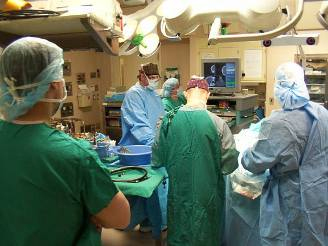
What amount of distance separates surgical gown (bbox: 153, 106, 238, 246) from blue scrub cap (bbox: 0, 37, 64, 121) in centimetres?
132

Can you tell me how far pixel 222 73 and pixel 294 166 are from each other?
2.11 metres

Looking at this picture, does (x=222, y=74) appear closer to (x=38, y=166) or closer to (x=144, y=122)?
(x=144, y=122)

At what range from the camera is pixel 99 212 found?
3.82ft

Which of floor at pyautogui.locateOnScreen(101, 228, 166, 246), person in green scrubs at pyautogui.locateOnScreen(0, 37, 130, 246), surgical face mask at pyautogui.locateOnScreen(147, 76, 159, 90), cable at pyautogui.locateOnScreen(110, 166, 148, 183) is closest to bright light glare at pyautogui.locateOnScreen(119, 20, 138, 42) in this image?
cable at pyautogui.locateOnScreen(110, 166, 148, 183)

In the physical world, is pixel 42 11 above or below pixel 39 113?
above

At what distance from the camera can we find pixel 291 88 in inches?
85.6

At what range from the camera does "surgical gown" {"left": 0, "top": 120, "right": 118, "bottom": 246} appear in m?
1.09

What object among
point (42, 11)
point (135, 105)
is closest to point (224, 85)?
point (135, 105)

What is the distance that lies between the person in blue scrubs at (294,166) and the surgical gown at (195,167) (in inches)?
A: 9.4

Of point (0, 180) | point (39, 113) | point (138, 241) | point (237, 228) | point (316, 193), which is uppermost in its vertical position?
point (39, 113)

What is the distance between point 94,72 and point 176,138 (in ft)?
13.2

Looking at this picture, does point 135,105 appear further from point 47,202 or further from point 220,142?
point 47,202

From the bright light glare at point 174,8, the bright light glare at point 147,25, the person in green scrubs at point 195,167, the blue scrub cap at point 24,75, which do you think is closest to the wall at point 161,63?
the bright light glare at point 147,25

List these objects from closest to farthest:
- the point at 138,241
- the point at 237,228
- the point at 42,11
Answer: the point at 42,11 → the point at 237,228 → the point at 138,241
